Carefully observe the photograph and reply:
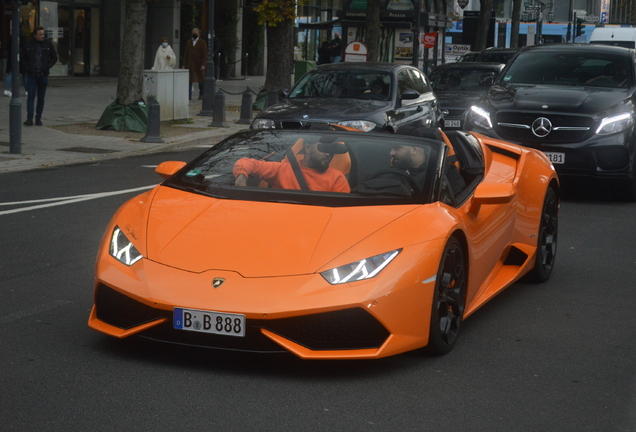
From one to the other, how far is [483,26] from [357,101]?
30.1 meters

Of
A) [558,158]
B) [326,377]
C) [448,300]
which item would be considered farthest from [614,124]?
[326,377]

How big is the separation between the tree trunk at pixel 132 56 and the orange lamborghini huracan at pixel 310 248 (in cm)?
1355

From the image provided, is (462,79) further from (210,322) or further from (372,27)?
(210,322)

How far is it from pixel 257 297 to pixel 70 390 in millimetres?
947

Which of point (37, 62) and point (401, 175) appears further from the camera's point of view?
point (37, 62)

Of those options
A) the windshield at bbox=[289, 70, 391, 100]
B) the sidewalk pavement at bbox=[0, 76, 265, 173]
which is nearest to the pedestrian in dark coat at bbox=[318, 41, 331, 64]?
the sidewalk pavement at bbox=[0, 76, 265, 173]

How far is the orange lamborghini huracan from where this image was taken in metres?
4.65

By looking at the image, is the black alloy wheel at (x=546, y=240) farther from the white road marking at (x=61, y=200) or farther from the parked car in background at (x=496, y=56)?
the parked car in background at (x=496, y=56)

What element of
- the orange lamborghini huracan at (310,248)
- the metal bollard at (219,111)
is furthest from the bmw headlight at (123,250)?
the metal bollard at (219,111)

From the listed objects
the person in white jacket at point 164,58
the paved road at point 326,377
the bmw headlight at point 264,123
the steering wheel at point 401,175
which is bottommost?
the paved road at point 326,377

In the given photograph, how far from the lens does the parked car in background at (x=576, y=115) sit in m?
11.7

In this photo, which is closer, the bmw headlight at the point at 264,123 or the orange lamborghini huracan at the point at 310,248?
the orange lamborghini huracan at the point at 310,248

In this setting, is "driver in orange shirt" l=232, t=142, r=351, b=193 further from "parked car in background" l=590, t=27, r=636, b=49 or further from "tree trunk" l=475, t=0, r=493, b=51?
"parked car in background" l=590, t=27, r=636, b=49

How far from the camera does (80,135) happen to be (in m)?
18.4
